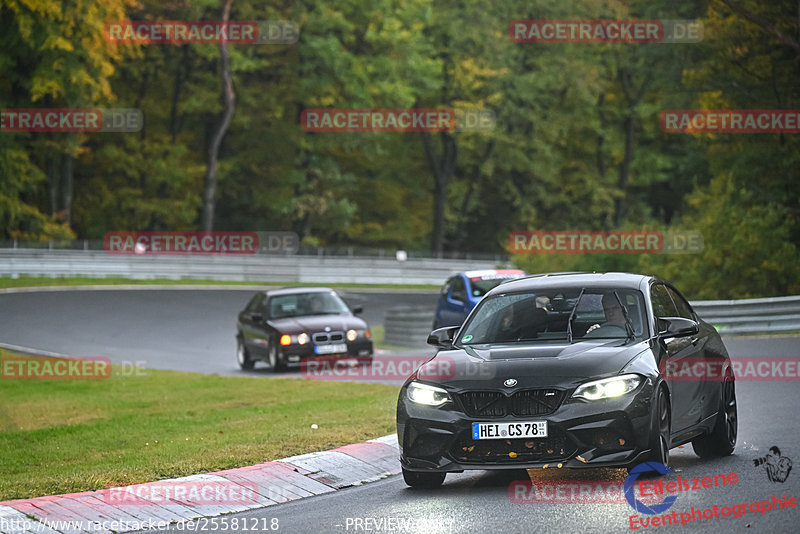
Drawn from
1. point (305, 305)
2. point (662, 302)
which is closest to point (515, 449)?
point (662, 302)

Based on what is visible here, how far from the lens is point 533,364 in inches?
344

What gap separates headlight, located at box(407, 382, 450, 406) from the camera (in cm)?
Result: 884

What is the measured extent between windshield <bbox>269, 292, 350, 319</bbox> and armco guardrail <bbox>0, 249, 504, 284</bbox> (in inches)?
A: 900

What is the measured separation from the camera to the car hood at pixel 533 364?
8602 millimetres

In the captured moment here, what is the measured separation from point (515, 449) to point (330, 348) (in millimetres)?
14624

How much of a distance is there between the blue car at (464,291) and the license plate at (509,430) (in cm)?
1601

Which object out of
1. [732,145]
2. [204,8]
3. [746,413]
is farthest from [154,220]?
[746,413]

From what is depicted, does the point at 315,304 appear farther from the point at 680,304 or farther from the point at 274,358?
the point at 680,304

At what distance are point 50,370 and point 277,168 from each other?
45.0 meters

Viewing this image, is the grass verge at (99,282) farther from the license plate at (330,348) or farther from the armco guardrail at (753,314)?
the armco guardrail at (753,314)

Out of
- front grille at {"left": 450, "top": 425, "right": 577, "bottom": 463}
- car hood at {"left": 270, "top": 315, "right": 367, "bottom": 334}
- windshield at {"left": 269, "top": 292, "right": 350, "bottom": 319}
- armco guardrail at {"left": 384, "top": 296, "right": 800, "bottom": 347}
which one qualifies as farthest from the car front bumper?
armco guardrail at {"left": 384, "top": 296, "right": 800, "bottom": 347}

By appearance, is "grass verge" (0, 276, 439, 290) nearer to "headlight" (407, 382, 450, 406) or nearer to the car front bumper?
"headlight" (407, 382, 450, 406)

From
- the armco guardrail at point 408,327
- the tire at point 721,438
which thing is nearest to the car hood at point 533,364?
the tire at point 721,438

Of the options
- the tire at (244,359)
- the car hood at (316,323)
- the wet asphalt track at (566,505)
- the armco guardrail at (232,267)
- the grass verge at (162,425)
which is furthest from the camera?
the armco guardrail at (232,267)
